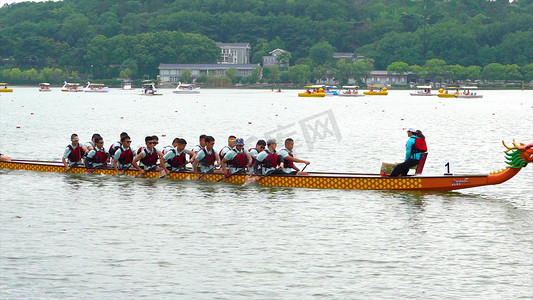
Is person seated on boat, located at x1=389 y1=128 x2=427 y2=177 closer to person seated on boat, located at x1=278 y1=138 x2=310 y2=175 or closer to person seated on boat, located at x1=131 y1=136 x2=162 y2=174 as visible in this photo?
person seated on boat, located at x1=278 y1=138 x2=310 y2=175

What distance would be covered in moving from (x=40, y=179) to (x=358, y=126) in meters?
48.0

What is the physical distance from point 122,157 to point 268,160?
20.0 feet

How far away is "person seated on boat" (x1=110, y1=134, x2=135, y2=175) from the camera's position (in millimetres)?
32125

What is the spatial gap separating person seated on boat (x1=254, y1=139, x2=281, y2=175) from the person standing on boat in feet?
17.6

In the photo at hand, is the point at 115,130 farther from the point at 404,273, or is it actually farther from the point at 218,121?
the point at 404,273

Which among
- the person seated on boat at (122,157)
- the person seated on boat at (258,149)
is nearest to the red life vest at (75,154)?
the person seated on boat at (122,157)

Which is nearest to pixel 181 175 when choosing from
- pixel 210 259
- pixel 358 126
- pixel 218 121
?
pixel 210 259

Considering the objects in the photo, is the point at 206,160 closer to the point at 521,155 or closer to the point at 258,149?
the point at 258,149

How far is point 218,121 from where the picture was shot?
85812mm

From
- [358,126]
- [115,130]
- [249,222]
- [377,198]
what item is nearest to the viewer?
[249,222]

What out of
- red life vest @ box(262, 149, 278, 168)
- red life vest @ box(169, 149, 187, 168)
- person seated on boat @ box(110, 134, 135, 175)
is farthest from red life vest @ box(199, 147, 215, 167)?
person seated on boat @ box(110, 134, 135, 175)

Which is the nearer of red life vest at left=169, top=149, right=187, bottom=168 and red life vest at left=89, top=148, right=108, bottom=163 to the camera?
red life vest at left=169, top=149, right=187, bottom=168

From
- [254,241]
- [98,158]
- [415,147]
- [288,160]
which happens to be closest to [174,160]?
[98,158]

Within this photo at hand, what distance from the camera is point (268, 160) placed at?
2981 cm
